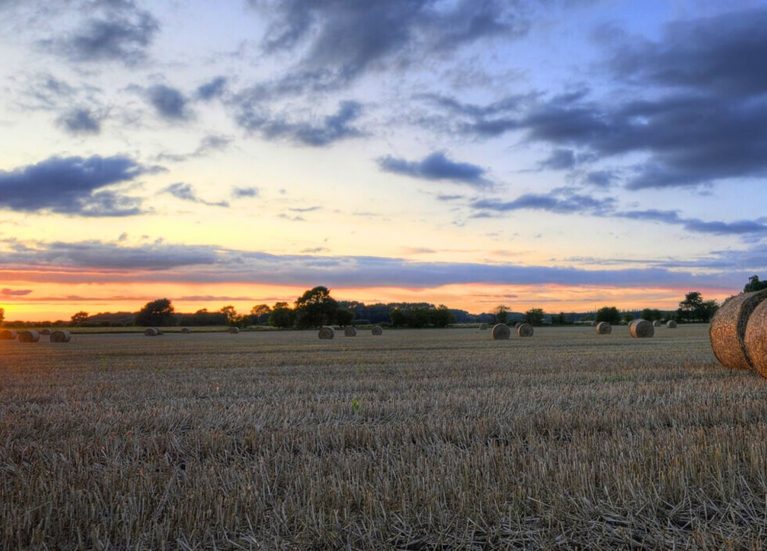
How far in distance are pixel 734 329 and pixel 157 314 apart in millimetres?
82564

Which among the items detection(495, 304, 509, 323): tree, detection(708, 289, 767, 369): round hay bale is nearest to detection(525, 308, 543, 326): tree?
detection(495, 304, 509, 323): tree

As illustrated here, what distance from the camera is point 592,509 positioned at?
3.79 m

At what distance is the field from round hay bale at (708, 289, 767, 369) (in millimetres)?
2959

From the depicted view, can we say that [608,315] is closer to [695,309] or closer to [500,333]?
[695,309]

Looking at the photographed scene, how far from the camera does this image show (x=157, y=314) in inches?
3388

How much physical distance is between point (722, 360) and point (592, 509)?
11065 millimetres

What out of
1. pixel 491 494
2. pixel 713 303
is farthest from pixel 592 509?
pixel 713 303

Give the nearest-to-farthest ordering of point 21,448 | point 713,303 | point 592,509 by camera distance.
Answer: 1. point 592,509
2. point 21,448
3. point 713,303

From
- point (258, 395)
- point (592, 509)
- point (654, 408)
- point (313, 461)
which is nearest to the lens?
point (592, 509)

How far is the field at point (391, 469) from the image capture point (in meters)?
3.58

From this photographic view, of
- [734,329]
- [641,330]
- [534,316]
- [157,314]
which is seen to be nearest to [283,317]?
[157,314]

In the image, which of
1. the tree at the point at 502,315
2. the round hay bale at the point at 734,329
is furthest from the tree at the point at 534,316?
the round hay bale at the point at 734,329

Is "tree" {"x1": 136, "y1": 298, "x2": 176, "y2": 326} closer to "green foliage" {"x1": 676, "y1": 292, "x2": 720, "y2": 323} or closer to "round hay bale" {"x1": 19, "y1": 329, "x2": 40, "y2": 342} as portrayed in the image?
"round hay bale" {"x1": 19, "y1": 329, "x2": 40, "y2": 342}

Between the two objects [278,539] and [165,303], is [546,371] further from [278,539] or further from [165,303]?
[165,303]
